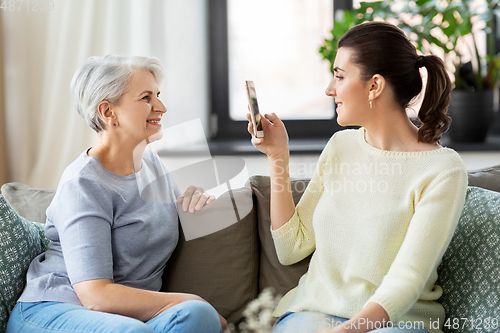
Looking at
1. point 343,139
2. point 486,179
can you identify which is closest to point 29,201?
point 343,139

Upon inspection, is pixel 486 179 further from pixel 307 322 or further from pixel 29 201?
pixel 29 201

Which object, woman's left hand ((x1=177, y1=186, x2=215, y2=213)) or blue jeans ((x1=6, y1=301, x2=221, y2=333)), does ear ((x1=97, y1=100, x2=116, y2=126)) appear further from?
blue jeans ((x1=6, y1=301, x2=221, y2=333))

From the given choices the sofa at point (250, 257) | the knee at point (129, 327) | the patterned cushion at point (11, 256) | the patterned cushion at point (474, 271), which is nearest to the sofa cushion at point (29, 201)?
the sofa at point (250, 257)

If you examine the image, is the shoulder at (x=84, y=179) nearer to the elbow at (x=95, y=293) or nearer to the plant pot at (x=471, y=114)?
the elbow at (x=95, y=293)

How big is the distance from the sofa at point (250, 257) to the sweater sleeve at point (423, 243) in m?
0.21

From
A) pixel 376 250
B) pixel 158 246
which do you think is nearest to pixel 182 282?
pixel 158 246

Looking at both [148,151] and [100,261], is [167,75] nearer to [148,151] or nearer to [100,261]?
[148,151]

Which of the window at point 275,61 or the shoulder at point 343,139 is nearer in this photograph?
the shoulder at point 343,139

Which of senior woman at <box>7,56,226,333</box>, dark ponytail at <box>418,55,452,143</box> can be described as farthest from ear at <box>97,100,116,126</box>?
dark ponytail at <box>418,55,452,143</box>

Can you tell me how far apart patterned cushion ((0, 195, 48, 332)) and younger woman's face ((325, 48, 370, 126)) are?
3.09ft

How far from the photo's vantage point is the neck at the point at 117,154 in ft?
4.42

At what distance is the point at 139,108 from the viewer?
4.43ft

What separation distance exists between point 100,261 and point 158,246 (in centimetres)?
22

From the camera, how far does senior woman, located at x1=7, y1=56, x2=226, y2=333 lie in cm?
116
